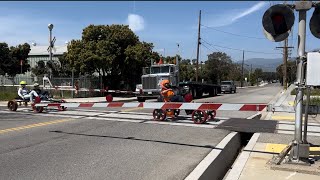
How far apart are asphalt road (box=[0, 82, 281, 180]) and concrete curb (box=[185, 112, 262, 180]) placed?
27 cm

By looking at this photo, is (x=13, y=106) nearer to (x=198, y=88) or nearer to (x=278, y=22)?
(x=278, y=22)

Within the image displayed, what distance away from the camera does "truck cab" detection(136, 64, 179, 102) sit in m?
30.0

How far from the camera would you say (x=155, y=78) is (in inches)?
1188

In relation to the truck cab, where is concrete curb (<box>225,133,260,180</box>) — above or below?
below

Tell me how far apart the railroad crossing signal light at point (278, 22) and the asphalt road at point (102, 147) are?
2.88m

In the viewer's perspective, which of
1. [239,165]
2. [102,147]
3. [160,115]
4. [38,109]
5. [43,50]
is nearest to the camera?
[239,165]

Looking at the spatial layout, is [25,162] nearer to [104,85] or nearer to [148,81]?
[148,81]

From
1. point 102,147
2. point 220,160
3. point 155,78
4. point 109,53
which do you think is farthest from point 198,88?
point 220,160

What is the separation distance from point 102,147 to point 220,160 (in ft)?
9.23

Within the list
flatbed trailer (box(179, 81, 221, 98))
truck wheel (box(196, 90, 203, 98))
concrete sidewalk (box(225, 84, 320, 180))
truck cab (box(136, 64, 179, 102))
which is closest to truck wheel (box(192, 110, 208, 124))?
concrete sidewalk (box(225, 84, 320, 180))

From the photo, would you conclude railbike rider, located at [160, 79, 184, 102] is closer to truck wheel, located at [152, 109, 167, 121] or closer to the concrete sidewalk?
truck wheel, located at [152, 109, 167, 121]

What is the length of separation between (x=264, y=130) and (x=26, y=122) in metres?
8.06

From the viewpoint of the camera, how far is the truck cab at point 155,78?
98.4ft

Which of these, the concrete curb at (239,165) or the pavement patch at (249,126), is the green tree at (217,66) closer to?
the pavement patch at (249,126)
